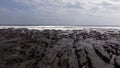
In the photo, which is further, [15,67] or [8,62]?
[8,62]

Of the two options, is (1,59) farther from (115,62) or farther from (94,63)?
(115,62)

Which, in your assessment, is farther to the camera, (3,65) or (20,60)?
(20,60)

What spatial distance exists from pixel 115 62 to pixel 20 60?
18.3 ft

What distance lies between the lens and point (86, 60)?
484 inches

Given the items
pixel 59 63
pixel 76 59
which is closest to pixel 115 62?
pixel 76 59

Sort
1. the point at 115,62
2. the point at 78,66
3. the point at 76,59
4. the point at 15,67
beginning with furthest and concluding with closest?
the point at 76,59 → the point at 115,62 → the point at 78,66 → the point at 15,67

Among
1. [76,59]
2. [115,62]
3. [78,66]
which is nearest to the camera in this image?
[78,66]

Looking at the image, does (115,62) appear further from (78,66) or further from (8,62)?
(8,62)

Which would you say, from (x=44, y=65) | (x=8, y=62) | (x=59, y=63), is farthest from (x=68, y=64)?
(x=8, y=62)

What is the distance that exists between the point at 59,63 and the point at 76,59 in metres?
1.80

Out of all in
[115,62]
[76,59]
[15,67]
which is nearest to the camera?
[15,67]

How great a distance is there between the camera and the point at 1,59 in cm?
1198

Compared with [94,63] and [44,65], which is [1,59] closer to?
[44,65]

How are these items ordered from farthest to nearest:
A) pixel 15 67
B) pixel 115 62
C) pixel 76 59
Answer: pixel 76 59 < pixel 115 62 < pixel 15 67
